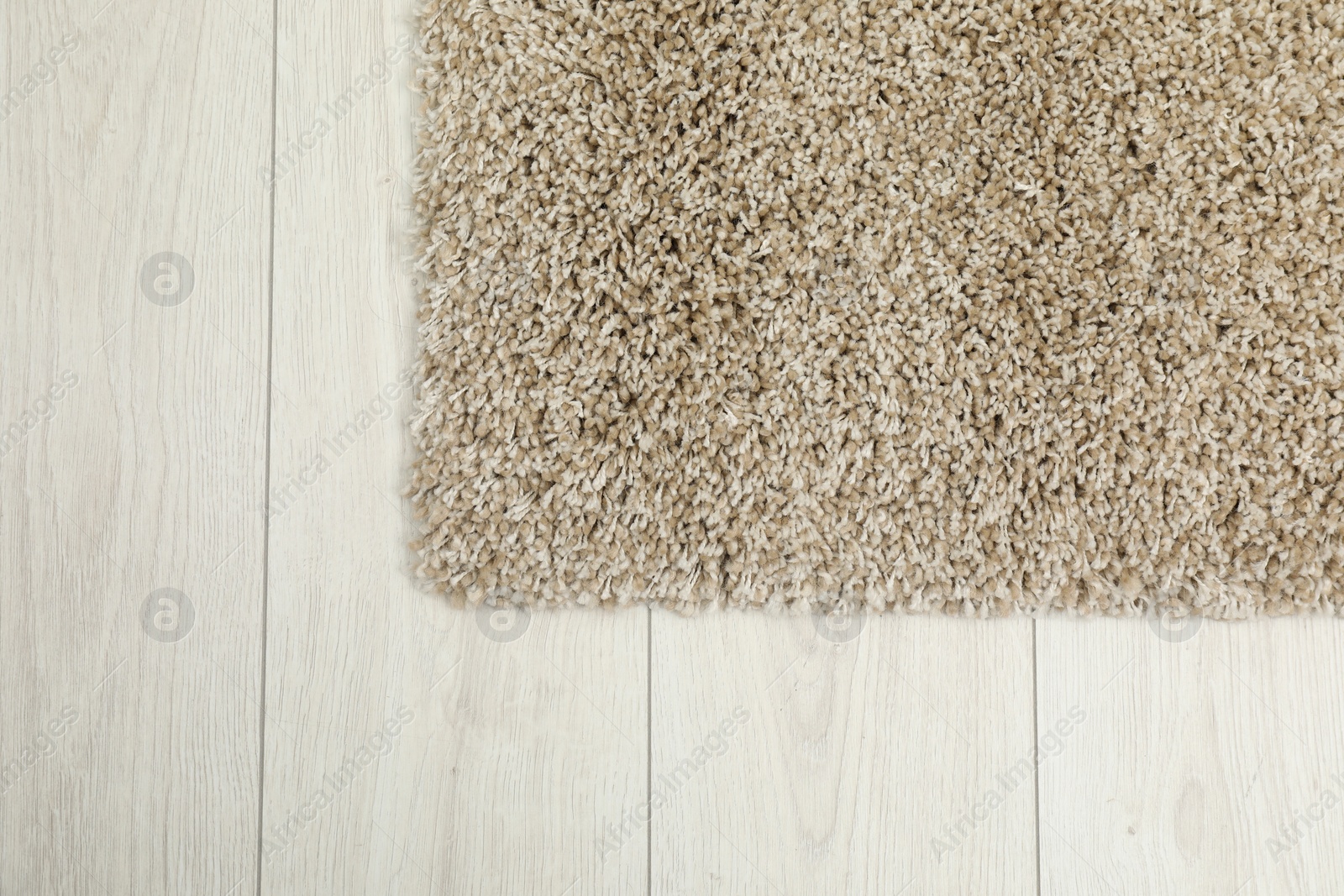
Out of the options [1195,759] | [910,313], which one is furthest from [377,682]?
[1195,759]

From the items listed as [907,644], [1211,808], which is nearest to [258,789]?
[907,644]

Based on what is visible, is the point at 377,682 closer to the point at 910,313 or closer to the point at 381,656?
the point at 381,656

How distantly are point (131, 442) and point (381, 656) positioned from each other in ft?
1.03

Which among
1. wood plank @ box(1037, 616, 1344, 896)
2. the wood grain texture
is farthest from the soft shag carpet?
the wood grain texture

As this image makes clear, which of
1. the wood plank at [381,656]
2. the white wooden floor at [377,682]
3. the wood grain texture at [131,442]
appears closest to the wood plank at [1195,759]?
the white wooden floor at [377,682]

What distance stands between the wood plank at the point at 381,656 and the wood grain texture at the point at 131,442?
0.12 ft

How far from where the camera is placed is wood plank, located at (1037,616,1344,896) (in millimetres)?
734

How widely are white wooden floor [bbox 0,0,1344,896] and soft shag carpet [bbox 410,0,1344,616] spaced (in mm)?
71

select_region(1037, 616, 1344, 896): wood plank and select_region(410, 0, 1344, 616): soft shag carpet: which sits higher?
select_region(410, 0, 1344, 616): soft shag carpet

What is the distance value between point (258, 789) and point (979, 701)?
663mm

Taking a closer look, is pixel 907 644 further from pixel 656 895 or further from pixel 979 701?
pixel 656 895

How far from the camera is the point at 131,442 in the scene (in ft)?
2.53

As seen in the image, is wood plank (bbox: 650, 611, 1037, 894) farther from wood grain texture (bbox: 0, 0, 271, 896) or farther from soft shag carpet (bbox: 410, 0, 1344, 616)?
wood grain texture (bbox: 0, 0, 271, 896)

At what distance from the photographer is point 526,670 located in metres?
0.75
